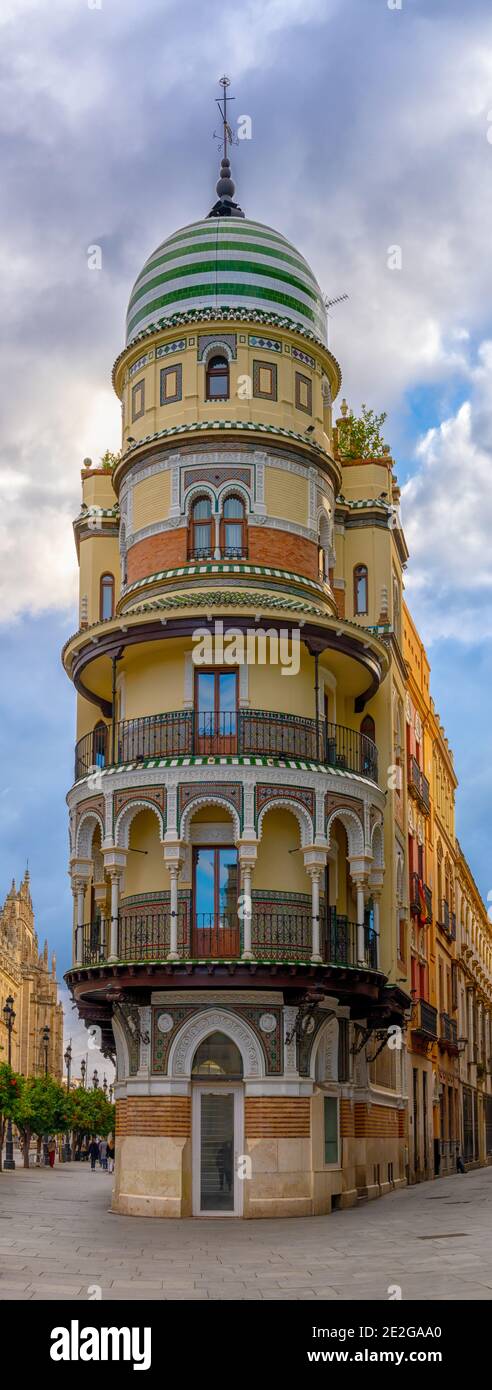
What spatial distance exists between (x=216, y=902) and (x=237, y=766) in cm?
296

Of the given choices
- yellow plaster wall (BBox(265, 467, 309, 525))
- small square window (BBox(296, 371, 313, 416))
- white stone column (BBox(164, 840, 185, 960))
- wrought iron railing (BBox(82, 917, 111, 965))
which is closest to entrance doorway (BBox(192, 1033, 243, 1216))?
white stone column (BBox(164, 840, 185, 960))

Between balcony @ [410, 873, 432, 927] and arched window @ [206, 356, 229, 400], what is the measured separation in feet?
53.9

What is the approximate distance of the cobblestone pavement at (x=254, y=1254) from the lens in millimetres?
17828

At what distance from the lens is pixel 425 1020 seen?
47750 millimetres

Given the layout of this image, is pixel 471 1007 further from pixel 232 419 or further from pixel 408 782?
Result: pixel 232 419

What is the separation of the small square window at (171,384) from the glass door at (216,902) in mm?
11192

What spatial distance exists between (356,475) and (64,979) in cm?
1624

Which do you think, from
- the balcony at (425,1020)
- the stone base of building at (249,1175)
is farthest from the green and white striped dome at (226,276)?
the balcony at (425,1020)

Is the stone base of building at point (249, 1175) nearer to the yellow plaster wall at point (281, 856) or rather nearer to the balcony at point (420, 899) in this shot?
the yellow plaster wall at point (281, 856)

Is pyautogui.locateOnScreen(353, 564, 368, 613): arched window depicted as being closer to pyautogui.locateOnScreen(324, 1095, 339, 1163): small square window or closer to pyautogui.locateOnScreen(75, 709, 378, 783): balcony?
pyautogui.locateOnScreen(75, 709, 378, 783): balcony

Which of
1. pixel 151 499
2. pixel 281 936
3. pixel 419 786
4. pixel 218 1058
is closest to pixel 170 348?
pixel 151 499

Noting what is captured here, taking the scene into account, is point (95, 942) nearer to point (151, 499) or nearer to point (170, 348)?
point (151, 499)

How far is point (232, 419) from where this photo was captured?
118ft

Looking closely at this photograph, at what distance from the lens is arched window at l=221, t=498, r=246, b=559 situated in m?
35.3
